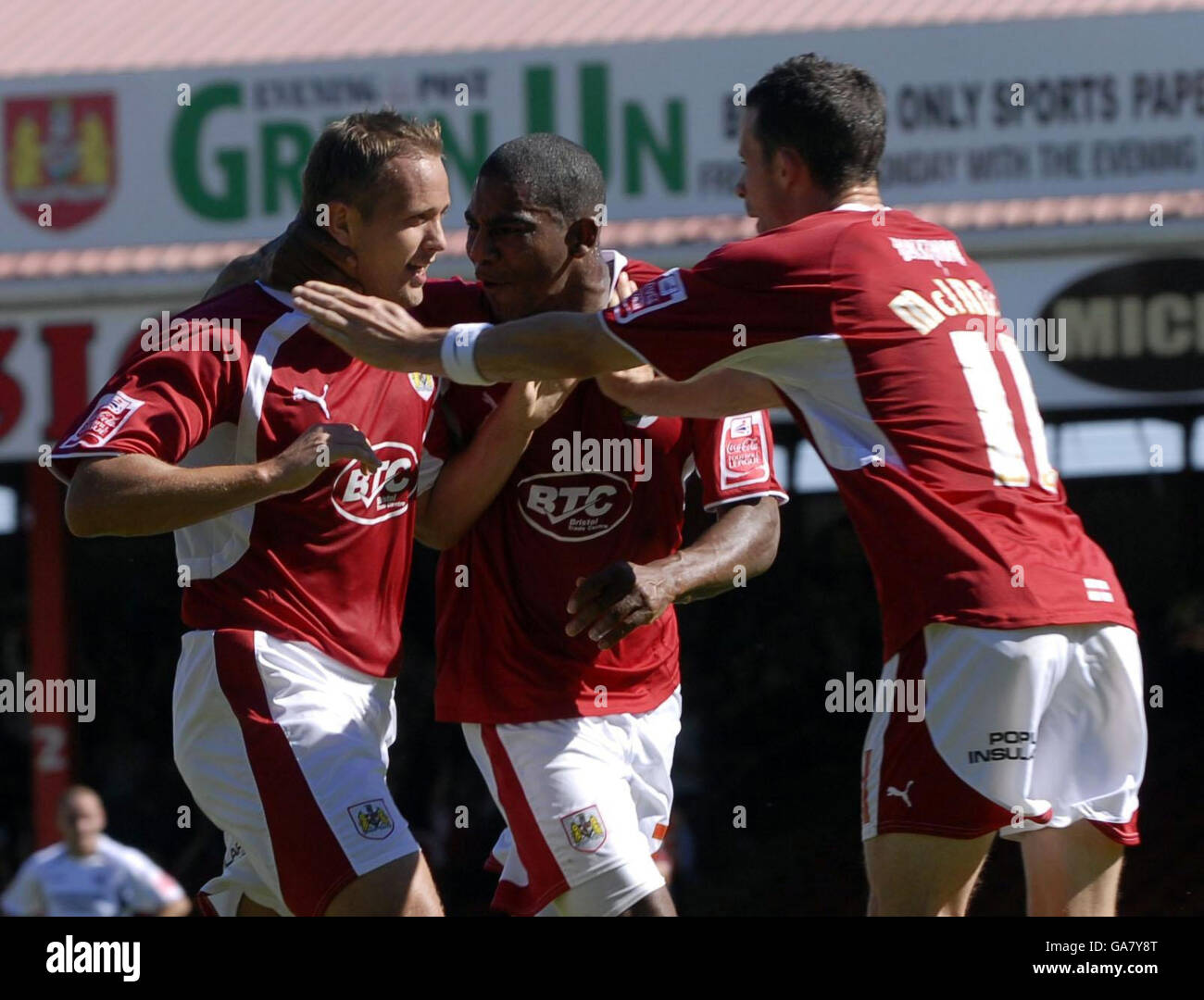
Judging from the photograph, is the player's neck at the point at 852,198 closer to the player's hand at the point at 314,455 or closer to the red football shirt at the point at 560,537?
the red football shirt at the point at 560,537

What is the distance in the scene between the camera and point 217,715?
3814 millimetres

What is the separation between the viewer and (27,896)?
881 cm

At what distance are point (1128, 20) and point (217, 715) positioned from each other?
726 centimetres

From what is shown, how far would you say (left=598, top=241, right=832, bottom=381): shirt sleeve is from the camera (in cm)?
366

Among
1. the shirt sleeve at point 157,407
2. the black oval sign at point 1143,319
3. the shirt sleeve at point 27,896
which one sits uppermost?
the black oval sign at point 1143,319

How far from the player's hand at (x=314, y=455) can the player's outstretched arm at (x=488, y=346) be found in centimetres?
17

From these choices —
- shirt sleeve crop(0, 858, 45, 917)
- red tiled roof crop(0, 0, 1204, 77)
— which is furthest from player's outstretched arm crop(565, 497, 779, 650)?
red tiled roof crop(0, 0, 1204, 77)

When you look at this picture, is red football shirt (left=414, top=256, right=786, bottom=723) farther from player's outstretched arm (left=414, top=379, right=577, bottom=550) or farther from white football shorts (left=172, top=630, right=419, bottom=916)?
white football shorts (left=172, top=630, right=419, bottom=916)

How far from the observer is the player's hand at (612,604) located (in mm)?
3830

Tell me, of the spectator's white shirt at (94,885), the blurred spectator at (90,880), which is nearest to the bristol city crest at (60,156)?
the blurred spectator at (90,880)

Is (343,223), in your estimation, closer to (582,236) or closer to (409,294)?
(409,294)

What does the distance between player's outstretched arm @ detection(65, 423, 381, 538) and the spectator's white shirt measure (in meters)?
5.37

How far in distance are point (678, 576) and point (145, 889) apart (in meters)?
5.43

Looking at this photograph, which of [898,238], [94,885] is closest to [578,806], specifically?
[898,238]
